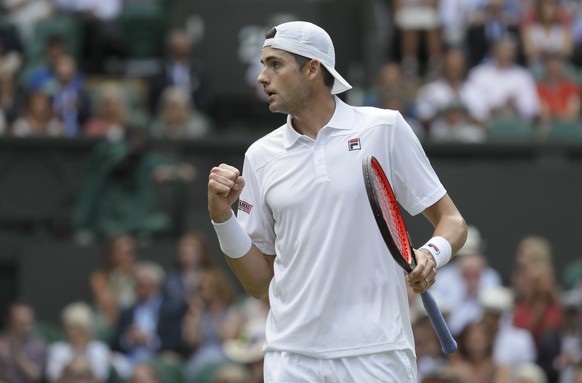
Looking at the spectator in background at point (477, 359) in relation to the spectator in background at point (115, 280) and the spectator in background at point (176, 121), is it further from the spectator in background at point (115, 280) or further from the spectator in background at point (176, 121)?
the spectator in background at point (176, 121)

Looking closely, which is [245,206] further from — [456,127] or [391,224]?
[456,127]

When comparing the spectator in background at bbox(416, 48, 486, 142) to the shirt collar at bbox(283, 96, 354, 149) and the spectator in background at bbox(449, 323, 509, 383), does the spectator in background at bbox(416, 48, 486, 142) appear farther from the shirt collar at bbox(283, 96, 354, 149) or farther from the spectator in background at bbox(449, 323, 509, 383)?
the shirt collar at bbox(283, 96, 354, 149)

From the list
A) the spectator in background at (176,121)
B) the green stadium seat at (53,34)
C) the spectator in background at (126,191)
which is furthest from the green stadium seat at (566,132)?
the green stadium seat at (53,34)

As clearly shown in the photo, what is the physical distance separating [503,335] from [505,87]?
4.28 metres

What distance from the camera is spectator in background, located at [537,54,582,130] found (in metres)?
14.1

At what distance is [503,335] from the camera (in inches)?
408

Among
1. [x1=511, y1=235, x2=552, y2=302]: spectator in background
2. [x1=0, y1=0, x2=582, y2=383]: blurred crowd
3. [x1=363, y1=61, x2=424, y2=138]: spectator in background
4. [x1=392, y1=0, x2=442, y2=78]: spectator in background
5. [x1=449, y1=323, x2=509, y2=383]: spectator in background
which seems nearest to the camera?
[x1=449, y1=323, x2=509, y2=383]: spectator in background

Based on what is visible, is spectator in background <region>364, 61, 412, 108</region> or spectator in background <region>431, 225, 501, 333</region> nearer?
spectator in background <region>431, 225, 501, 333</region>

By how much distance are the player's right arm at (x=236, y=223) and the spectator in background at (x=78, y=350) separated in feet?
17.0

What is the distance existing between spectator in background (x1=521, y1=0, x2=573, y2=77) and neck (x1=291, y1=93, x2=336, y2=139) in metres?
10.00

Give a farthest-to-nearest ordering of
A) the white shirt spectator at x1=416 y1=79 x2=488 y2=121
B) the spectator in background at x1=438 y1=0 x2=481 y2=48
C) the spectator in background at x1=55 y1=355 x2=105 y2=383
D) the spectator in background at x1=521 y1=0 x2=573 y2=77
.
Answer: the spectator in background at x1=438 y1=0 x2=481 y2=48, the spectator in background at x1=521 y1=0 x2=573 y2=77, the white shirt spectator at x1=416 y1=79 x2=488 y2=121, the spectator in background at x1=55 y1=355 x2=105 y2=383

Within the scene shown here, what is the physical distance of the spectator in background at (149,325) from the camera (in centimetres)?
1107

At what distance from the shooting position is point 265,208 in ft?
17.9

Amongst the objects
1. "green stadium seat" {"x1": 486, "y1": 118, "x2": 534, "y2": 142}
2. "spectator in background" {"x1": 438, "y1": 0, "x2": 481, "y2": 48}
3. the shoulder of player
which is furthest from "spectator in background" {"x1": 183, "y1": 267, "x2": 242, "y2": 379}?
"spectator in background" {"x1": 438, "y1": 0, "x2": 481, "y2": 48}
